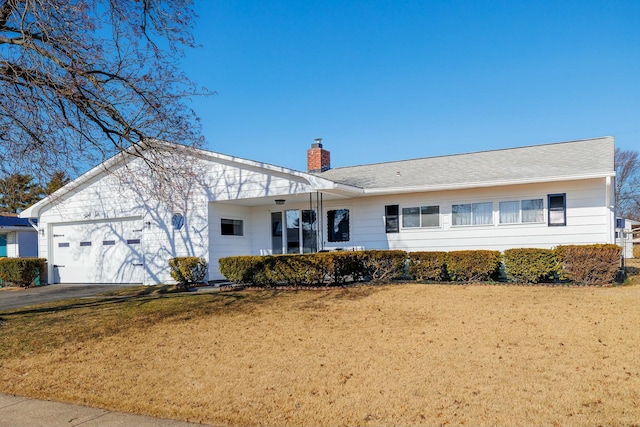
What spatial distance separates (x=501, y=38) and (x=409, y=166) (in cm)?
511

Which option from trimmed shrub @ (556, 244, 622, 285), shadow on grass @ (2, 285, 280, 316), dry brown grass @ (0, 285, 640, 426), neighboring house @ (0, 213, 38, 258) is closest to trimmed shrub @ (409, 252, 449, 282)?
dry brown grass @ (0, 285, 640, 426)

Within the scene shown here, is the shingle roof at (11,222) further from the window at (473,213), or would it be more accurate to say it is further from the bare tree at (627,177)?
the bare tree at (627,177)

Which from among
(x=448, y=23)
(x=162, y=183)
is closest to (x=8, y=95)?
(x=162, y=183)

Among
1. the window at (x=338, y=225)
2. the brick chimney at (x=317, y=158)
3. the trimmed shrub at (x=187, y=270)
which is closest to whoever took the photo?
the trimmed shrub at (x=187, y=270)

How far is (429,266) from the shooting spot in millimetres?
12930

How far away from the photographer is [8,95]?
8547mm

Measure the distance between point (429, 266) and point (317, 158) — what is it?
26.4ft

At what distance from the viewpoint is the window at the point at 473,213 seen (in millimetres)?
13984

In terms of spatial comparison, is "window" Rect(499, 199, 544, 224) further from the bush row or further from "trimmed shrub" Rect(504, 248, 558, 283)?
"trimmed shrub" Rect(504, 248, 558, 283)

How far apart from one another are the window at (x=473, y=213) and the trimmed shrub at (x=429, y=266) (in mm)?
1888

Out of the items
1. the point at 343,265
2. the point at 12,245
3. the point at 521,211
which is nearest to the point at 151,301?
the point at 343,265

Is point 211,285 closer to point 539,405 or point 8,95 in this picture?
point 8,95

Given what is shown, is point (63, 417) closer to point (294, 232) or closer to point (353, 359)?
point (353, 359)

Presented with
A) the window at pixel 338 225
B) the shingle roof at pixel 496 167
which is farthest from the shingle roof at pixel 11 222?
the window at pixel 338 225
